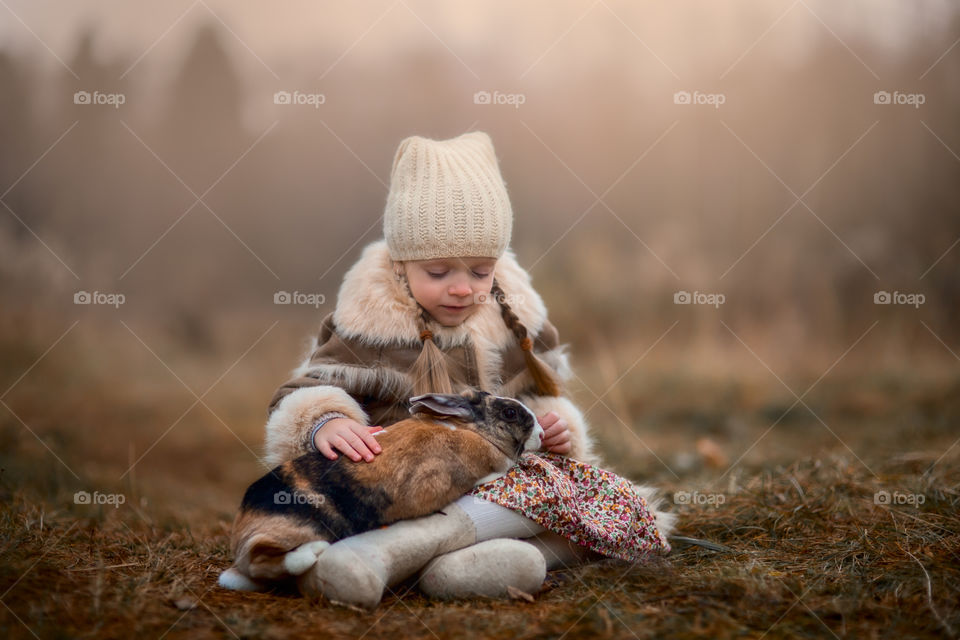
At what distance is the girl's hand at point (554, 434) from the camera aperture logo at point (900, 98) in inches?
260

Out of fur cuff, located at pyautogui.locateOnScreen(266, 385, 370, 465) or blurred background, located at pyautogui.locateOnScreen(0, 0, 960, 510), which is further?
blurred background, located at pyautogui.locateOnScreen(0, 0, 960, 510)

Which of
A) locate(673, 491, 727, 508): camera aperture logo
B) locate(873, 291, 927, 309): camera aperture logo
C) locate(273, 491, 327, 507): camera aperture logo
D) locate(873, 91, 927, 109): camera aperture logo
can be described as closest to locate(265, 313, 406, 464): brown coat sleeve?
locate(273, 491, 327, 507): camera aperture logo

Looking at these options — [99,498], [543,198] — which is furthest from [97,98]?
[543,198]

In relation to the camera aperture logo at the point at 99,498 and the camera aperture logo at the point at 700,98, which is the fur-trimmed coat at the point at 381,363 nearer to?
the camera aperture logo at the point at 99,498

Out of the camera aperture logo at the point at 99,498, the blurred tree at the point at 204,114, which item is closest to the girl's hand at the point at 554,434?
the camera aperture logo at the point at 99,498

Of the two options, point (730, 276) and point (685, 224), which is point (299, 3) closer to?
point (685, 224)

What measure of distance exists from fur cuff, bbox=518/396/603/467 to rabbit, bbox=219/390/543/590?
0.37 m

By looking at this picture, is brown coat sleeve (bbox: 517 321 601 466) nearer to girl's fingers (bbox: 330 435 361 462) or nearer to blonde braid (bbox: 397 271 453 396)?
blonde braid (bbox: 397 271 453 396)

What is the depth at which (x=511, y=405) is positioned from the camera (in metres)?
2.58

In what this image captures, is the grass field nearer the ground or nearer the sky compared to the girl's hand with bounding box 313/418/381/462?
nearer the ground

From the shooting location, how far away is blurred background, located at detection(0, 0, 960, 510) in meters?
6.08

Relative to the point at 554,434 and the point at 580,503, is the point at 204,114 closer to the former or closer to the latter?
the point at 554,434

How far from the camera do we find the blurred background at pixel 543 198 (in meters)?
6.08

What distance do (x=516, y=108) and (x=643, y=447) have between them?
472 cm
